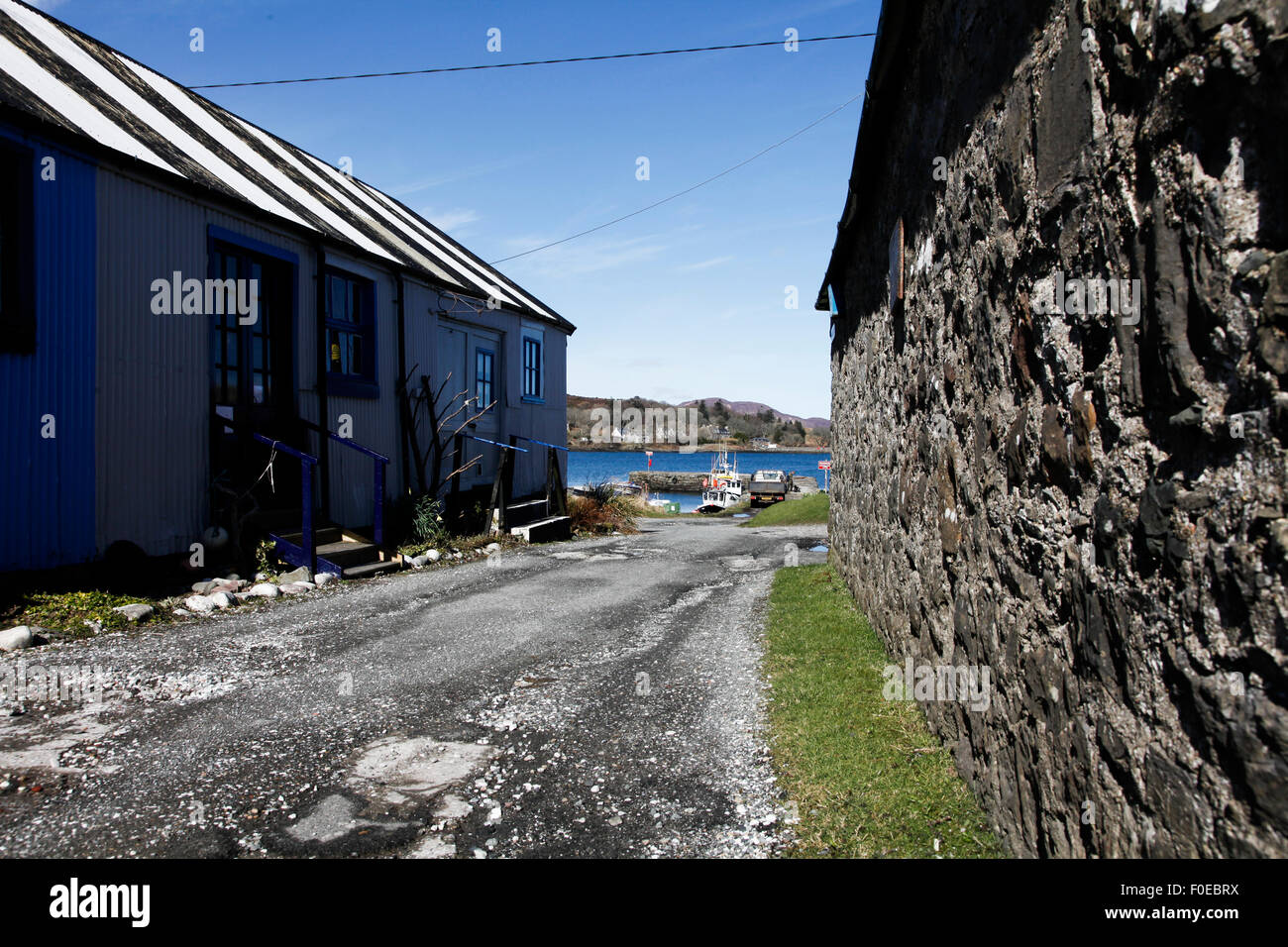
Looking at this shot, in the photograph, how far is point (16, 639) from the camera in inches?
231

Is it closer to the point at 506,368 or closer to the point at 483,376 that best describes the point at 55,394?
the point at 483,376

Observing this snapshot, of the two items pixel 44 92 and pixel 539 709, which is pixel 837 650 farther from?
pixel 44 92

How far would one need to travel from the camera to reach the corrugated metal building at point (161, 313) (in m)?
7.02

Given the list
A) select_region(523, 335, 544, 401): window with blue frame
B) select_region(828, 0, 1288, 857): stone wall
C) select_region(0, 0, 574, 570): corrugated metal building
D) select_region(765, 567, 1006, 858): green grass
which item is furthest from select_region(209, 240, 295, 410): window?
select_region(828, 0, 1288, 857): stone wall

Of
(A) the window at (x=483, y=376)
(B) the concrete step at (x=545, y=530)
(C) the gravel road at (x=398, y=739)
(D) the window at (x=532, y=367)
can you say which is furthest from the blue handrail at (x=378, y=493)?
(D) the window at (x=532, y=367)

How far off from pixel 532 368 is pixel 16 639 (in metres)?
12.5

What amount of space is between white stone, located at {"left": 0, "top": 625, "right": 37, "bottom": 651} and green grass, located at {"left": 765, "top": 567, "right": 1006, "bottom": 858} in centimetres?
540

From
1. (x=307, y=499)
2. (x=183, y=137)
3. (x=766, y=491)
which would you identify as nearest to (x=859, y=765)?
(x=307, y=499)

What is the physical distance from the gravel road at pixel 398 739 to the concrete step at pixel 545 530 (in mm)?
6487

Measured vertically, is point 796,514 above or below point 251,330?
below

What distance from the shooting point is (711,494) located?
53.7m

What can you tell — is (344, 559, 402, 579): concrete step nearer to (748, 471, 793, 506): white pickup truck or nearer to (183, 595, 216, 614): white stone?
(183, 595, 216, 614): white stone
